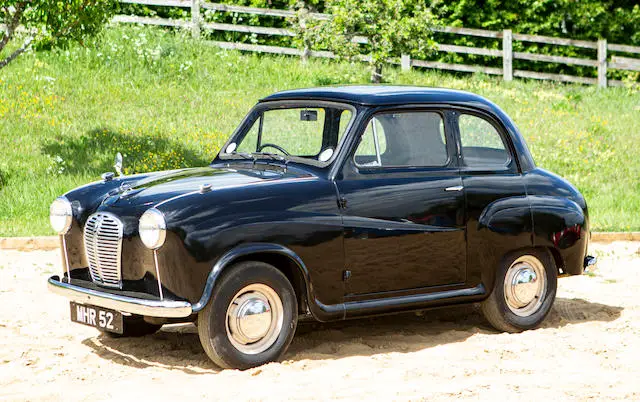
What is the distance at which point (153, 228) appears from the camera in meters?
6.61

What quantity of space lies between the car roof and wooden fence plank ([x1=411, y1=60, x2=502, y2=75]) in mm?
16266

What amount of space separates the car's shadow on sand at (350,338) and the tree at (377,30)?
13.0 m

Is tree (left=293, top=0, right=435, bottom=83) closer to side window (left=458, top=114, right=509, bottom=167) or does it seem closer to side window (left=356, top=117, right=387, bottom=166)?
side window (left=458, top=114, right=509, bottom=167)

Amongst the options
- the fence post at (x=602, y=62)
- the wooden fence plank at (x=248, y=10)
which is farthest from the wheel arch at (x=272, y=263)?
the fence post at (x=602, y=62)

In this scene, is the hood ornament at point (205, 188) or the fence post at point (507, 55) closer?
the hood ornament at point (205, 188)

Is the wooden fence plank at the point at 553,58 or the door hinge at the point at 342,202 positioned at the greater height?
the wooden fence plank at the point at 553,58

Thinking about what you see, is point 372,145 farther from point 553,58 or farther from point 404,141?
point 553,58

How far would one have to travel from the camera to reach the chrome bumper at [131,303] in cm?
657

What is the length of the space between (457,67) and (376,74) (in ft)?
10.8

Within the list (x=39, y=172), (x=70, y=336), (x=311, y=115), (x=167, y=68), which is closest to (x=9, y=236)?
(x=39, y=172)

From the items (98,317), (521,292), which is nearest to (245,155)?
(98,317)

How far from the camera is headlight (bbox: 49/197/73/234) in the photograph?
736 centimetres

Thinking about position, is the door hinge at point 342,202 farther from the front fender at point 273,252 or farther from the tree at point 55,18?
the tree at point 55,18

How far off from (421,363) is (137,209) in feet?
6.83
